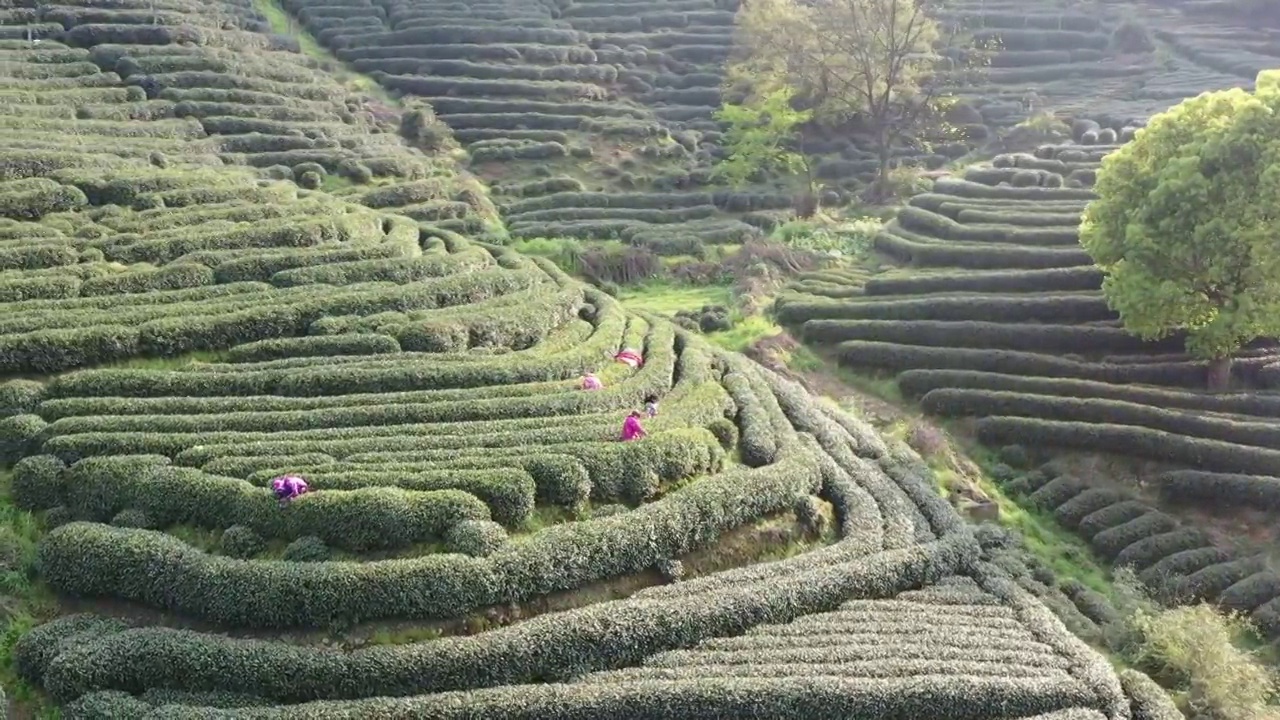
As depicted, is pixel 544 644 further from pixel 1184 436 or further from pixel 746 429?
pixel 1184 436

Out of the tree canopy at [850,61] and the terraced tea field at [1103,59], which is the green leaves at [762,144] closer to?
the tree canopy at [850,61]

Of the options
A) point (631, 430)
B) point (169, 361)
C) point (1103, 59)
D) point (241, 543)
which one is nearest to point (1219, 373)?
point (631, 430)

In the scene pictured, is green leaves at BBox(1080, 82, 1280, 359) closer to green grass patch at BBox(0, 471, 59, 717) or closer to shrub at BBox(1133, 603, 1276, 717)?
shrub at BBox(1133, 603, 1276, 717)

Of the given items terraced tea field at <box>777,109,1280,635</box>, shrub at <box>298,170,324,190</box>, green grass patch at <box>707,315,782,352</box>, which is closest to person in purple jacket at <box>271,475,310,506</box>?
Answer: green grass patch at <box>707,315,782,352</box>

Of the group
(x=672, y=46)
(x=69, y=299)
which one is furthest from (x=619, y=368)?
(x=672, y=46)

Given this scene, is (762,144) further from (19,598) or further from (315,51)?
(19,598)
